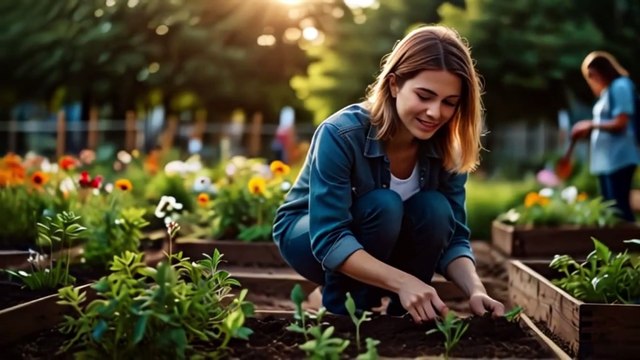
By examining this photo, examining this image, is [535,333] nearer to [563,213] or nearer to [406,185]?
[406,185]

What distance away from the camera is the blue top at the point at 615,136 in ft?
20.0

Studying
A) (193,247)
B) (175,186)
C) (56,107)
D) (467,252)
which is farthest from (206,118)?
(467,252)

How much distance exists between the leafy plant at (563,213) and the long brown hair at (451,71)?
2758mm

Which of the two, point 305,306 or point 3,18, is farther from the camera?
point 3,18

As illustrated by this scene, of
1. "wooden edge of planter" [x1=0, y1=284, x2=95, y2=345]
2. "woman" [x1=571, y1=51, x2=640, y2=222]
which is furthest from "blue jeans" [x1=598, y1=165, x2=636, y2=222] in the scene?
"wooden edge of planter" [x1=0, y1=284, x2=95, y2=345]

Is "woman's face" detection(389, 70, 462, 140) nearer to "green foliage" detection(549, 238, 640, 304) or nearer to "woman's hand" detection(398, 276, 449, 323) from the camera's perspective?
"woman's hand" detection(398, 276, 449, 323)

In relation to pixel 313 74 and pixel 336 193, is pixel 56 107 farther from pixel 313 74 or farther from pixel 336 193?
pixel 336 193

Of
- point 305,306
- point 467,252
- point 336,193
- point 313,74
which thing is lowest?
point 305,306

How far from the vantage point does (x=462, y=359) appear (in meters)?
2.23

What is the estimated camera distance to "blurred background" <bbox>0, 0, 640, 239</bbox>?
1367 centimetres

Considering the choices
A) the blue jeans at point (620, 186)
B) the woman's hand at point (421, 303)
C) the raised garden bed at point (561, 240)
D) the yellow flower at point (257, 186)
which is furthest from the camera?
the blue jeans at point (620, 186)

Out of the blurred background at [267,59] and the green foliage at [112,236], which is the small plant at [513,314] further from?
the blurred background at [267,59]

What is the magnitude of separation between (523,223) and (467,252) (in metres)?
2.95

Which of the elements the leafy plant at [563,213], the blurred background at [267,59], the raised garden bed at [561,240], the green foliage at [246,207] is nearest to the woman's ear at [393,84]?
the green foliage at [246,207]
